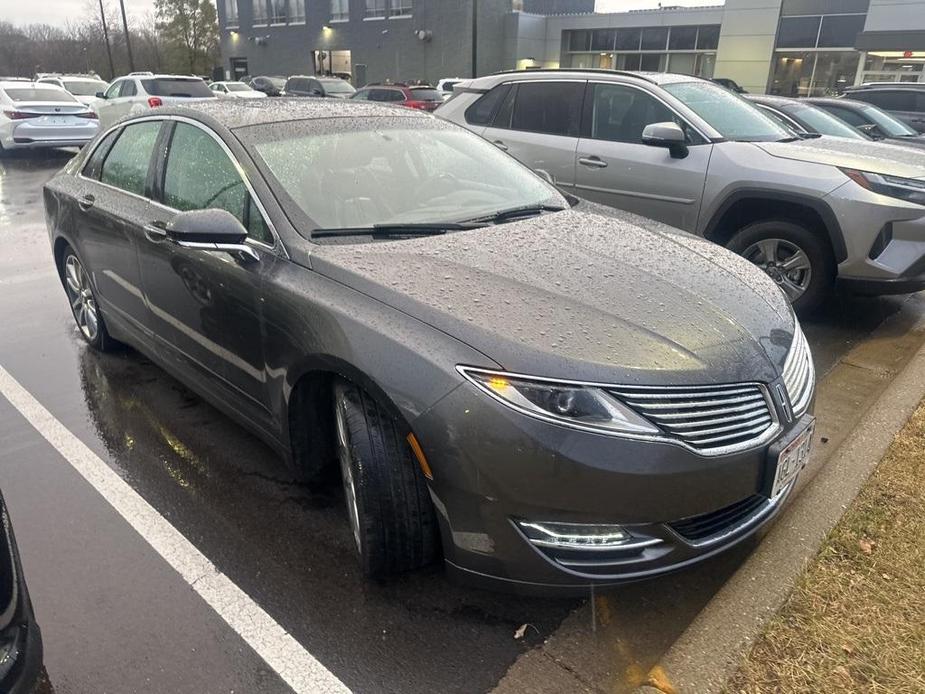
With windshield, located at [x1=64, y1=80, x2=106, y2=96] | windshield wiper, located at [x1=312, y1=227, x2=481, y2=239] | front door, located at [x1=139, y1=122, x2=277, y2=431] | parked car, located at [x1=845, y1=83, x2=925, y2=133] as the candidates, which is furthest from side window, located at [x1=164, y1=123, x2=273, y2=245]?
windshield, located at [x1=64, y1=80, x2=106, y2=96]

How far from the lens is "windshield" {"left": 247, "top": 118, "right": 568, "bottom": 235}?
2998 millimetres

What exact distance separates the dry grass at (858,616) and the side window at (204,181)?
7.59 ft

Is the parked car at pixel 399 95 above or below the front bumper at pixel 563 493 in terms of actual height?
above

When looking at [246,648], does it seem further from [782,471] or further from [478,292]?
[782,471]

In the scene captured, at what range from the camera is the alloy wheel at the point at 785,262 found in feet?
17.2

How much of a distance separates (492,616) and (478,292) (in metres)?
1.14

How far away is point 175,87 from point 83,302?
13590mm

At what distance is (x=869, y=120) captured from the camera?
9602 mm

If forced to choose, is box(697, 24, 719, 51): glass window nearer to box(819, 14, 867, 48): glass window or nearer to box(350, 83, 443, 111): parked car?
box(819, 14, 867, 48): glass window

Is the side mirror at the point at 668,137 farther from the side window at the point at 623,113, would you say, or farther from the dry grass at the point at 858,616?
the dry grass at the point at 858,616

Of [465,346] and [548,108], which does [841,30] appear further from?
[465,346]

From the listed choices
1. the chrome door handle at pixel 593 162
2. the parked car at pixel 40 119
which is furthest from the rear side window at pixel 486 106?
the parked car at pixel 40 119

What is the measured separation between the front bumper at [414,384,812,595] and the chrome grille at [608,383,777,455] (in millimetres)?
46

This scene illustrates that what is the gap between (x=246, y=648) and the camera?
2338 mm
